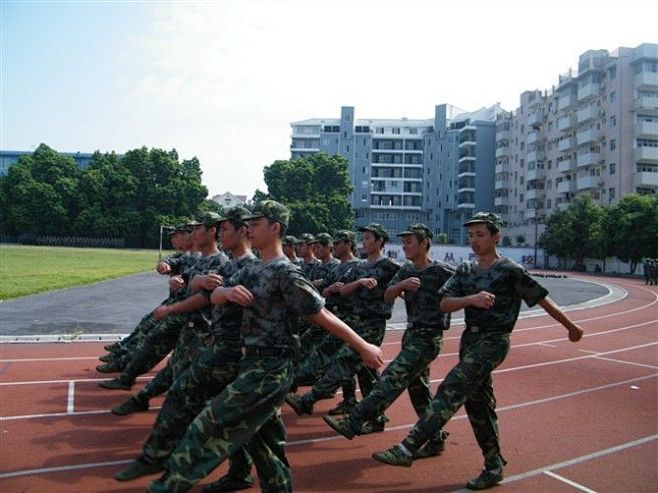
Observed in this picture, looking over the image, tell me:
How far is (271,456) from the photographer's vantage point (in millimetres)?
3877

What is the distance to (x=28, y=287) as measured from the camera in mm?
19531

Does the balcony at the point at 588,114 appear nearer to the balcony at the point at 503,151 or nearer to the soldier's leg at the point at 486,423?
the balcony at the point at 503,151

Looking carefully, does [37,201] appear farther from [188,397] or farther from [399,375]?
[399,375]

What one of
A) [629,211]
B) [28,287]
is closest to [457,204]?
[629,211]

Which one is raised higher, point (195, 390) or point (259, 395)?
point (259, 395)

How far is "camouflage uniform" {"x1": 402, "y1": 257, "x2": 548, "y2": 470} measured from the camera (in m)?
4.62

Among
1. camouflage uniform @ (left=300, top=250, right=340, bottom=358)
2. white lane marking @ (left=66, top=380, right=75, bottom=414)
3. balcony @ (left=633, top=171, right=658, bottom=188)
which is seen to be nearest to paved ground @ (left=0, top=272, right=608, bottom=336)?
white lane marking @ (left=66, top=380, right=75, bottom=414)

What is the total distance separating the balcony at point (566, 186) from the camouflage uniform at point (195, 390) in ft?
202

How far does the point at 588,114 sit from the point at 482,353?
2332 inches

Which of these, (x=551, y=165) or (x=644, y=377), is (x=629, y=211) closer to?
(x=551, y=165)

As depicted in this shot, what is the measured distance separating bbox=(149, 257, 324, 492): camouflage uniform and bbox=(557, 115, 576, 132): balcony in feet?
207

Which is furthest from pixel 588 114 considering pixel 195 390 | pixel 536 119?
pixel 195 390

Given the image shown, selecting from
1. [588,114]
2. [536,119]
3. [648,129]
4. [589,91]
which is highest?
[589,91]

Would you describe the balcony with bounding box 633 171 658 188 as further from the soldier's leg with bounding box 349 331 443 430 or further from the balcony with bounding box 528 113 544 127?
the soldier's leg with bounding box 349 331 443 430
